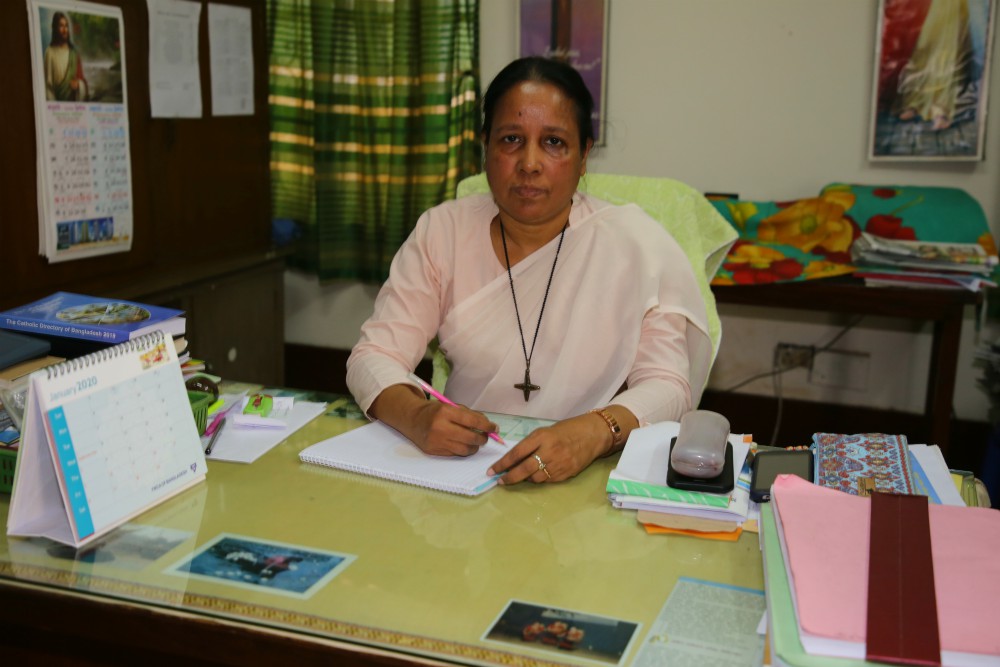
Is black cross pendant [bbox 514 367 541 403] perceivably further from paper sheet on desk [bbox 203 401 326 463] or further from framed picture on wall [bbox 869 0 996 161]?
framed picture on wall [bbox 869 0 996 161]

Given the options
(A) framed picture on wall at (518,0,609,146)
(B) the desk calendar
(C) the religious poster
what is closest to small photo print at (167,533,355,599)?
(B) the desk calendar

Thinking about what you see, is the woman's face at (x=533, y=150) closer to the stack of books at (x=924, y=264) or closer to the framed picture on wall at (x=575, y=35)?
the stack of books at (x=924, y=264)

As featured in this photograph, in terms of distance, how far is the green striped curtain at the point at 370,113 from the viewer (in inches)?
136

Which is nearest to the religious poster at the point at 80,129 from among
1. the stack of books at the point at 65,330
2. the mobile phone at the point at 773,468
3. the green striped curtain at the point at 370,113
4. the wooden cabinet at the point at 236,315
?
the wooden cabinet at the point at 236,315

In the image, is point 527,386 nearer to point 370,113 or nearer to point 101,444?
point 101,444

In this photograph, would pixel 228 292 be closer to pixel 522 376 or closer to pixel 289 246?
pixel 289 246

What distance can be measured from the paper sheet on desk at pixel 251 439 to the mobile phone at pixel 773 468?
2.23ft

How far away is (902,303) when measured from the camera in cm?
276

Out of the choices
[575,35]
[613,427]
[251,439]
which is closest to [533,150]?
[613,427]

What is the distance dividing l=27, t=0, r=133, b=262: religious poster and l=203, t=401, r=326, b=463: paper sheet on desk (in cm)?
130

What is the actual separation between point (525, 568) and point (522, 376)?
0.76 meters

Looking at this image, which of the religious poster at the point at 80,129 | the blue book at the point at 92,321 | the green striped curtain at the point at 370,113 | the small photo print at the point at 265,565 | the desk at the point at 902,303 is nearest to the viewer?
the small photo print at the point at 265,565

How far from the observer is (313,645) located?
92 cm

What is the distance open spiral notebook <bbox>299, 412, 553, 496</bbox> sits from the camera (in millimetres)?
1291
